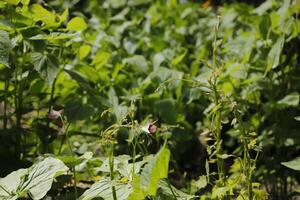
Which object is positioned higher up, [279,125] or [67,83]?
[67,83]

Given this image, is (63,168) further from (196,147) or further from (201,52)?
(201,52)

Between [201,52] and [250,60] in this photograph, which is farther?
[201,52]

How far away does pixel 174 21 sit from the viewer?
356 centimetres

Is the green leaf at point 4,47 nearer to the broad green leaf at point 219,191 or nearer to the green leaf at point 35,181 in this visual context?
the green leaf at point 35,181

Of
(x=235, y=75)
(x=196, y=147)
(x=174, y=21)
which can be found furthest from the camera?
(x=174, y=21)

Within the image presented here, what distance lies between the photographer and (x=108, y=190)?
51.4 inches

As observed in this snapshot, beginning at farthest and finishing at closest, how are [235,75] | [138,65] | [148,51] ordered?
[148,51] → [138,65] → [235,75]

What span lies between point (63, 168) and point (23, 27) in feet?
2.03

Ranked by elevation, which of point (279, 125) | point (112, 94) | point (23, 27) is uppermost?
point (23, 27)

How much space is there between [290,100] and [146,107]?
64cm

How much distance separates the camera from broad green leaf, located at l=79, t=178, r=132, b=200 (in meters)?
1.27

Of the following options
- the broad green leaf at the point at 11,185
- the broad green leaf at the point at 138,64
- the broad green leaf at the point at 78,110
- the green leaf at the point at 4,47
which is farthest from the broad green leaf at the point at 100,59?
the broad green leaf at the point at 11,185

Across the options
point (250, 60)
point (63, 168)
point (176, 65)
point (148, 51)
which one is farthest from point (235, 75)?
point (63, 168)

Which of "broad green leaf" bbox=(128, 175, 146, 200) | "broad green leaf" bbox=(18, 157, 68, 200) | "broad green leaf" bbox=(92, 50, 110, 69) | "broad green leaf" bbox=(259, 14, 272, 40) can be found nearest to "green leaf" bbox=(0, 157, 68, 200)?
"broad green leaf" bbox=(18, 157, 68, 200)
